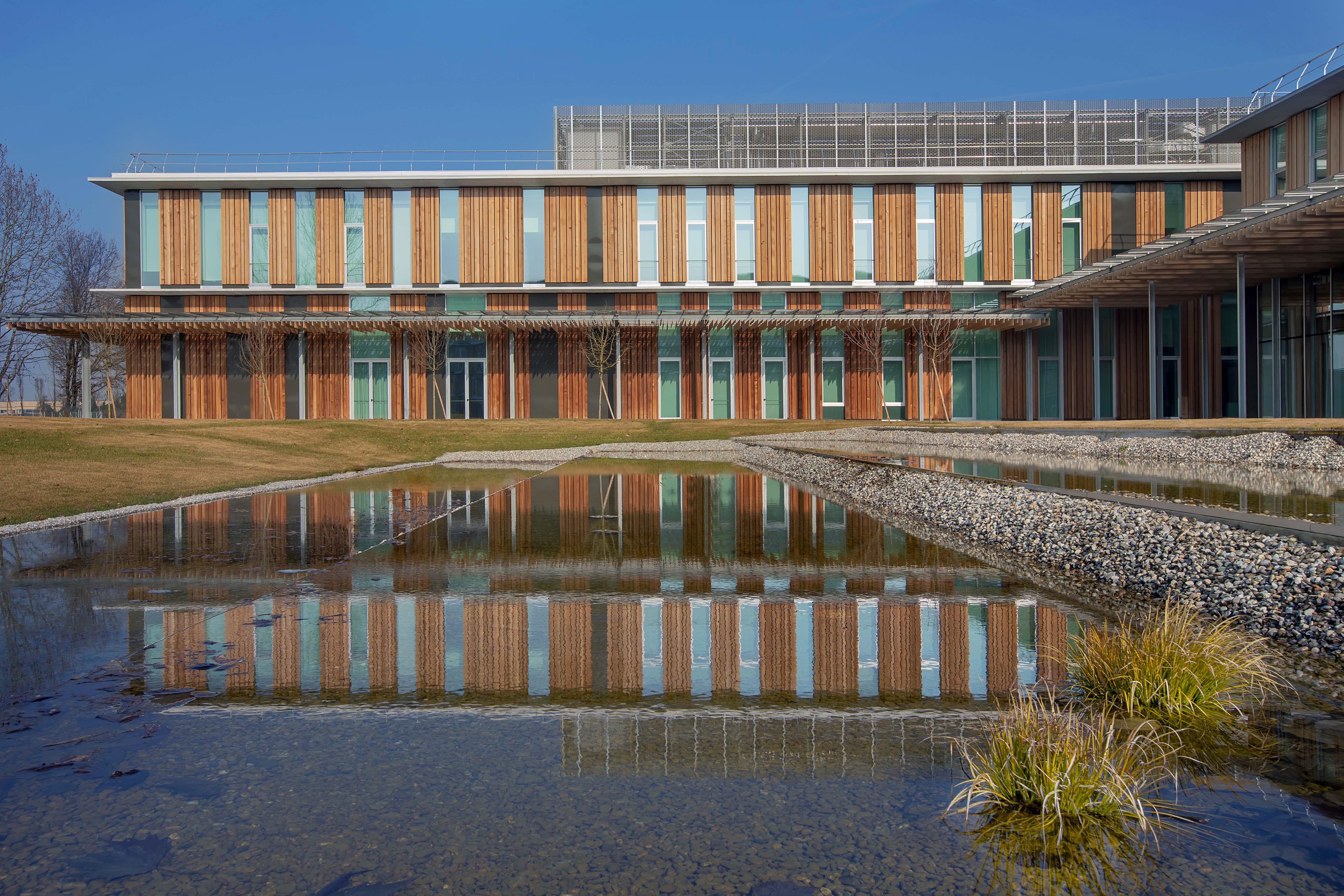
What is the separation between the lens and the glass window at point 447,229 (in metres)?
39.2

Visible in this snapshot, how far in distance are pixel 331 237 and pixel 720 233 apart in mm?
16414

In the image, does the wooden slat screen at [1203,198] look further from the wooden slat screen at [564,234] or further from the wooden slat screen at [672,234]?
the wooden slat screen at [564,234]

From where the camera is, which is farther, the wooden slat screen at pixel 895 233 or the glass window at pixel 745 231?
the glass window at pixel 745 231

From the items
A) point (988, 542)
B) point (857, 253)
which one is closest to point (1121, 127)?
point (857, 253)

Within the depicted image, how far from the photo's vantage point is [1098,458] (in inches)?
774

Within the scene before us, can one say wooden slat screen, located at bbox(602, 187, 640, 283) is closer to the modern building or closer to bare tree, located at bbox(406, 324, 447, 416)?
the modern building

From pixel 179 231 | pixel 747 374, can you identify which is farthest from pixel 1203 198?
pixel 179 231

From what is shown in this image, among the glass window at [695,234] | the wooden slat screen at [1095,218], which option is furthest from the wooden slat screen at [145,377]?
the wooden slat screen at [1095,218]

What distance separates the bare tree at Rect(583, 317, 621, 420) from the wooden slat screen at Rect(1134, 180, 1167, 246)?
22.3m

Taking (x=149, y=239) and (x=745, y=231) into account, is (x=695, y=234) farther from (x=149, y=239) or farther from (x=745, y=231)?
(x=149, y=239)

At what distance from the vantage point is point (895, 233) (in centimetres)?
3916

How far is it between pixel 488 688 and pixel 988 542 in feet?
21.6

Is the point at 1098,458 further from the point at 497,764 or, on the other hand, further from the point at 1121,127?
the point at 1121,127

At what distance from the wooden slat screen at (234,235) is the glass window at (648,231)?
16593mm
